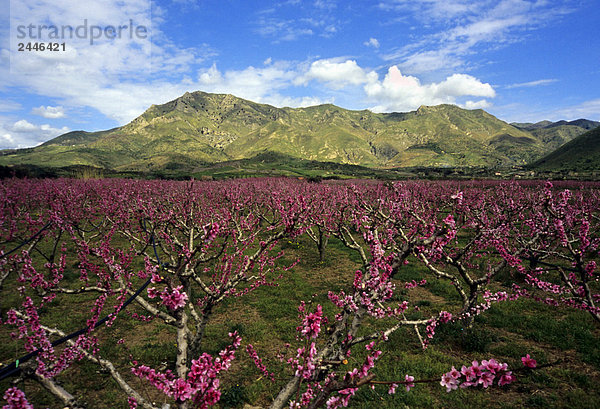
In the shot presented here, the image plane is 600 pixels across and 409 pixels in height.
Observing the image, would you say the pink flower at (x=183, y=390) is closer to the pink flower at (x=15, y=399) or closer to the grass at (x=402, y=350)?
the pink flower at (x=15, y=399)

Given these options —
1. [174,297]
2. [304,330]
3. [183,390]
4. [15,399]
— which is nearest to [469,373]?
[304,330]

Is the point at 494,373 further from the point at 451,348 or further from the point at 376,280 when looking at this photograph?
the point at 451,348

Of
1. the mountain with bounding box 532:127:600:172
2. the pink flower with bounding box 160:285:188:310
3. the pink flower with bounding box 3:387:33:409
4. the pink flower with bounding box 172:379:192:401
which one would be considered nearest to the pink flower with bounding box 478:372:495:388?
the pink flower with bounding box 172:379:192:401

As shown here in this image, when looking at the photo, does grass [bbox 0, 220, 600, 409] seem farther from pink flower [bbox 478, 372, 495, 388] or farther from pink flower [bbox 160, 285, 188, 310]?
pink flower [bbox 478, 372, 495, 388]

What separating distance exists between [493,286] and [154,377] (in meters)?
17.5

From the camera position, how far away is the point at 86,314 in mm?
12203

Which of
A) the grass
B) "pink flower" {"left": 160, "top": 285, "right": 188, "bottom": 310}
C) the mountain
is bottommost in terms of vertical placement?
the grass

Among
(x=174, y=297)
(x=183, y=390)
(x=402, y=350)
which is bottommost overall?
(x=402, y=350)

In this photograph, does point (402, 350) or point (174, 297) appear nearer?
point (174, 297)

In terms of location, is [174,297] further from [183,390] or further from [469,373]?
[469,373]

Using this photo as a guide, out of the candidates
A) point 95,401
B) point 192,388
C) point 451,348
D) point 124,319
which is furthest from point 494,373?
point 124,319

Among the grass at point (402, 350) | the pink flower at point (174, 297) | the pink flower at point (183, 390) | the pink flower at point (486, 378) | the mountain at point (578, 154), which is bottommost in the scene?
the grass at point (402, 350)

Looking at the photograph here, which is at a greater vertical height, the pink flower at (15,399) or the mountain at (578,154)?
the mountain at (578,154)

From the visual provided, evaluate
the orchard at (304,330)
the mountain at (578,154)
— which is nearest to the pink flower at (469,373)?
the orchard at (304,330)
